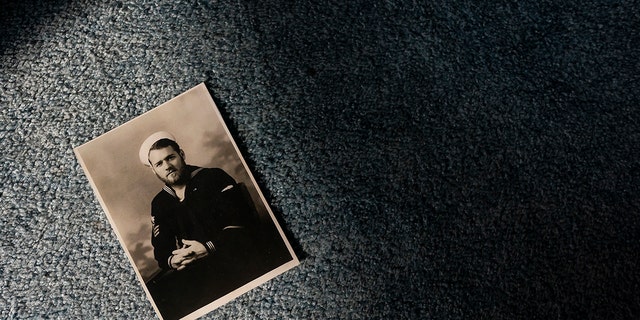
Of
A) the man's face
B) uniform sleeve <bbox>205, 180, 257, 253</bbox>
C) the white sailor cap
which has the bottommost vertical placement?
uniform sleeve <bbox>205, 180, 257, 253</bbox>

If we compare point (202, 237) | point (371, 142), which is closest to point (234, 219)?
point (202, 237)

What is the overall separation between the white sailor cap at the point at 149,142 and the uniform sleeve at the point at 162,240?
2.5 inches

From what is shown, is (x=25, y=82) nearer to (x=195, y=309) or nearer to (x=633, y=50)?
(x=195, y=309)

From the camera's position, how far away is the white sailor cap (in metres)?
0.57

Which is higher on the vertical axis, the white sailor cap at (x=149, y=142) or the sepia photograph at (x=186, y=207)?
the white sailor cap at (x=149, y=142)

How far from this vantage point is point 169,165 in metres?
0.57

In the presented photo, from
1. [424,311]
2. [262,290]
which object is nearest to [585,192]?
[424,311]

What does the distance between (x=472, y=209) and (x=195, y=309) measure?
36 centimetres

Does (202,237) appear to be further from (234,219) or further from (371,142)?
(371,142)

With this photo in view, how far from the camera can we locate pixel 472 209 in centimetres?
56

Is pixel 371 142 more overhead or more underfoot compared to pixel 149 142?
more underfoot

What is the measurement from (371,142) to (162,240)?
281 millimetres

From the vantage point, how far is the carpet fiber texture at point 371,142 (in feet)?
1.83

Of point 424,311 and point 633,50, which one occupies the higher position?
point 633,50
